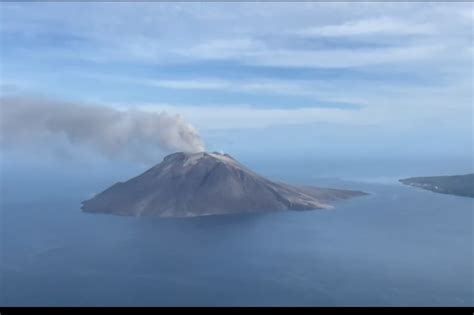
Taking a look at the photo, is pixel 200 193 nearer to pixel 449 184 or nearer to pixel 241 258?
pixel 241 258

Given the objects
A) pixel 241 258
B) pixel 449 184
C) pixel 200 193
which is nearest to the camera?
pixel 241 258

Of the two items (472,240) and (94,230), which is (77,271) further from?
(472,240)

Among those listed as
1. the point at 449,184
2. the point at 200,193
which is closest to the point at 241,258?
the point at 200,193

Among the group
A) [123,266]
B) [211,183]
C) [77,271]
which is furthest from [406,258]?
[211,183]

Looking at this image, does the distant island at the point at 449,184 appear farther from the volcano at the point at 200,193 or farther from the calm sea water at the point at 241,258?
the volcano at the point at 200,193

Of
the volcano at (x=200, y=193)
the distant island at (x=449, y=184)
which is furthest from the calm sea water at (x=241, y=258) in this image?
the distant island at (x=449, y=184)
